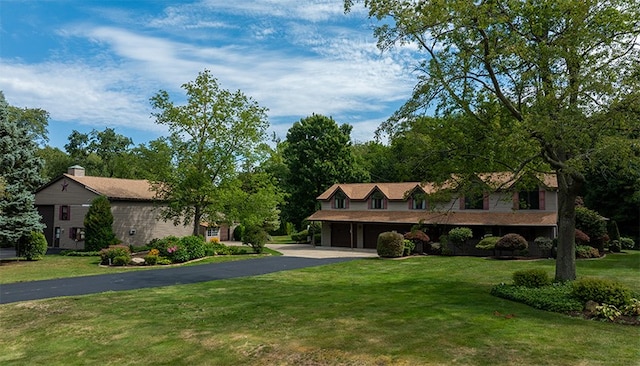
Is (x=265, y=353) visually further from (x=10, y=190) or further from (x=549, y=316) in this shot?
(x=10, y=190)

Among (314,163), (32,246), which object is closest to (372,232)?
(314,163)

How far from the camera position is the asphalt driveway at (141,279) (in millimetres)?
16031

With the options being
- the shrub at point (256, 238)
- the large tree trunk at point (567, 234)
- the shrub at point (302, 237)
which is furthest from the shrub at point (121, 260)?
the shrub at point (302, 237)

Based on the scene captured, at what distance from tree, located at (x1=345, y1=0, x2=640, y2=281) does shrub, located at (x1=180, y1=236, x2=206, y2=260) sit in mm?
17589

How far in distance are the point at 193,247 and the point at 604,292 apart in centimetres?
2252

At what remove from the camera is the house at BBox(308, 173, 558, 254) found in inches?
1158

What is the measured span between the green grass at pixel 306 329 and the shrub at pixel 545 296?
426 mm

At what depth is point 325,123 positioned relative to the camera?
52.1m

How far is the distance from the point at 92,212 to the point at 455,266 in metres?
25.0

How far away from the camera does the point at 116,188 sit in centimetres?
3631

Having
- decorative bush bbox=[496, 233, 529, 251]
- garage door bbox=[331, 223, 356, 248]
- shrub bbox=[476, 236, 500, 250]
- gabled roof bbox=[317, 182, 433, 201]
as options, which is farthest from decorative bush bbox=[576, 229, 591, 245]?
garage door bbox=[331, 223, 356, 248]

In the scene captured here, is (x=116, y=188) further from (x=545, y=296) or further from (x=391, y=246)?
(x=545, y=296)

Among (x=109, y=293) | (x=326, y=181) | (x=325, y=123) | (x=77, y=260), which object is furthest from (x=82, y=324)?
(x=325, y=123)

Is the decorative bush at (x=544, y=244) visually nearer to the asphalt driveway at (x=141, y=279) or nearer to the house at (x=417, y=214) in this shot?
the house at (x=417, y=214)
